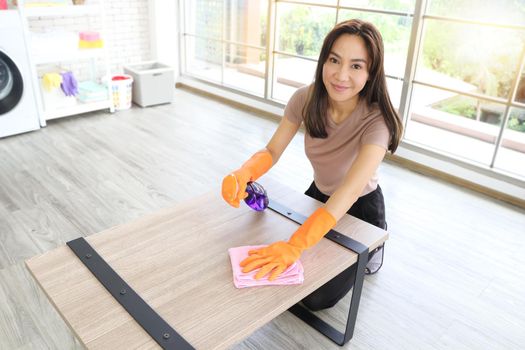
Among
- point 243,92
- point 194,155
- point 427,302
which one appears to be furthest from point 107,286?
point 243,92

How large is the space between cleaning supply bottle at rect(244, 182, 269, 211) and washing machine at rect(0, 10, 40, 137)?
8.02ft

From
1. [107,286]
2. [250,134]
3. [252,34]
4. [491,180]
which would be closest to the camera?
[107,286]

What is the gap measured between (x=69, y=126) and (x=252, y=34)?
1.77 m

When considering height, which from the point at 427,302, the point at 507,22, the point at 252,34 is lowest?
the point at 427,302

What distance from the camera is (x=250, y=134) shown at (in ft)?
11.5

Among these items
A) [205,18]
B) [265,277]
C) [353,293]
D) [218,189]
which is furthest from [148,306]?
[205,18]

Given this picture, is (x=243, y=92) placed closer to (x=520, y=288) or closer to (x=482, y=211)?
(x=482, y=211)

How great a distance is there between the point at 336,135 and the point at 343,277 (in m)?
0.53

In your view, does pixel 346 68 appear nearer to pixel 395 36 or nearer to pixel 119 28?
pixel 395 36

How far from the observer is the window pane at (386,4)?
114 inches

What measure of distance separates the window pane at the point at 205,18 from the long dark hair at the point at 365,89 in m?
3.00

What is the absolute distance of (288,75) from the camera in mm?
3984

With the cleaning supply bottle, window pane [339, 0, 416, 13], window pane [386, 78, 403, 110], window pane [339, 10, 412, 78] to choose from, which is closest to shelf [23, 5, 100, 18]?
window pane [339, 0, 416, 13]

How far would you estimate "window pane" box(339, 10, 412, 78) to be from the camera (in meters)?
2.96
